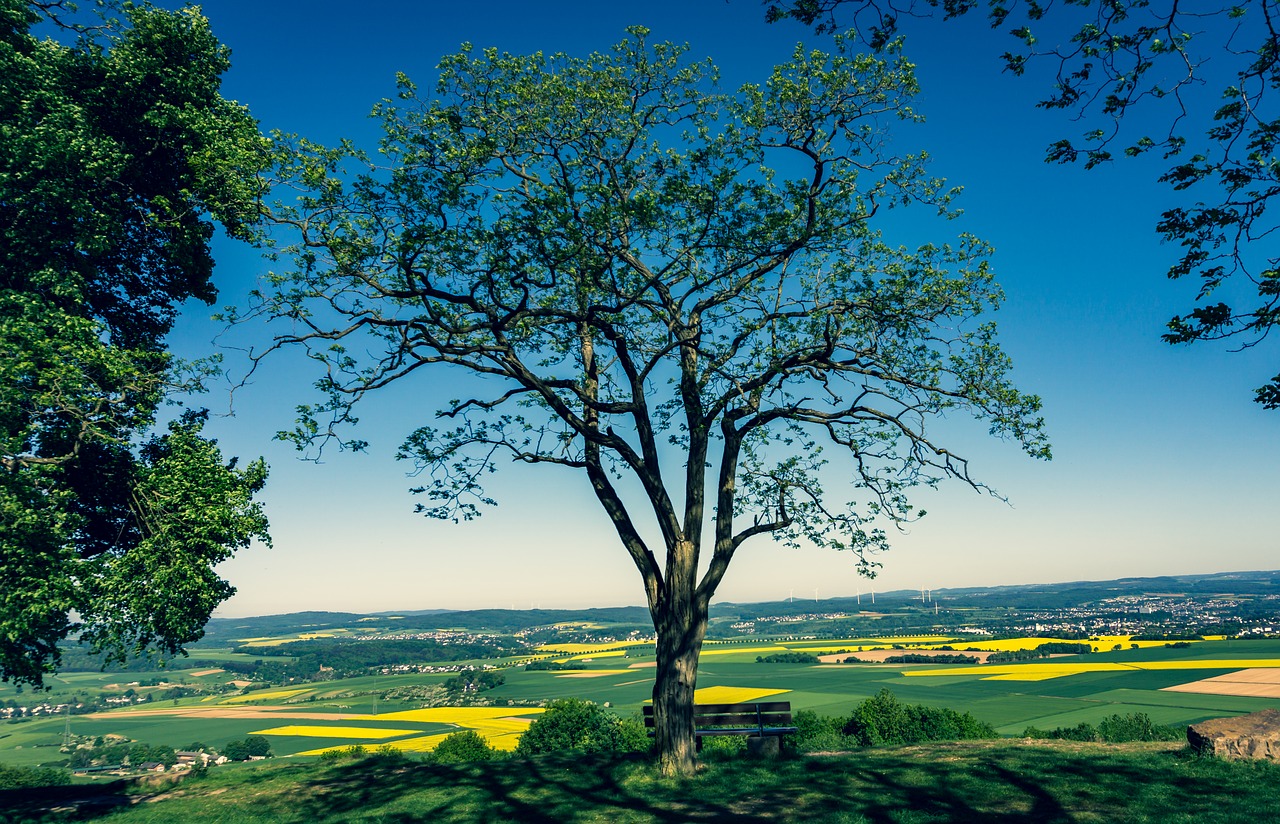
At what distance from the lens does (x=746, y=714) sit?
52.5 ft

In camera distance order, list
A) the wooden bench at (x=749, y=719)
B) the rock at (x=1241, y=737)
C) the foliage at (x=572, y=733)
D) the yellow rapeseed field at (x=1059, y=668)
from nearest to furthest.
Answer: the rock at (x=1241, y=737)
the wooden bench at (x=749, y=719)
the foliage at (x=572, y=733)
the yellow rapeseed field at (x=1059, y=668)

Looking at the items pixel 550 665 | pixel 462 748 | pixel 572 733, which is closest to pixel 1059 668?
pixel 572 733

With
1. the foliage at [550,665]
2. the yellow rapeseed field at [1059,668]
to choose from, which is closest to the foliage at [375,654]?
the foliage at [550,665]

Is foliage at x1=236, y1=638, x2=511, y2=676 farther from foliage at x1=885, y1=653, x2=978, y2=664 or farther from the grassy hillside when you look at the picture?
the grassy hillside

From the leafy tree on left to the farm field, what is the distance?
3841 centimetres

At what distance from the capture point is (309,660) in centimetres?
13250

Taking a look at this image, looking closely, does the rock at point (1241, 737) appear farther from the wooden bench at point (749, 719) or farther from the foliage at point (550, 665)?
the foliage at point (550, 665)

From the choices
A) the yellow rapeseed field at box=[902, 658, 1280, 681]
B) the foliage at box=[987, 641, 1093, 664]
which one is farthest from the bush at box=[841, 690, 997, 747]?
the foliage at box=[987, 641, 1093, 664]

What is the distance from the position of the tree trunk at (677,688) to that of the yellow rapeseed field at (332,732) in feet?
166

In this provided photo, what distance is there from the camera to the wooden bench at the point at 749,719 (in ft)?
49.3

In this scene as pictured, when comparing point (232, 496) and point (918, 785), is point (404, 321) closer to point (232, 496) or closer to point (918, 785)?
point (232, 496)

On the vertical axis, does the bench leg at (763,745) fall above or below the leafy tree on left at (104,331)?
below

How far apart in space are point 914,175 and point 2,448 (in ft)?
58.8

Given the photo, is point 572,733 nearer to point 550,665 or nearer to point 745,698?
point 745,698
